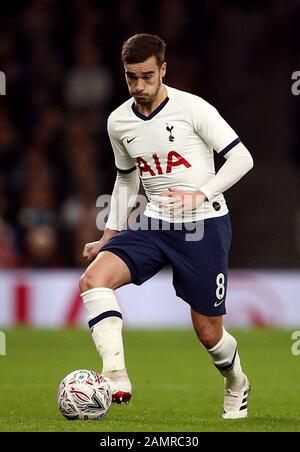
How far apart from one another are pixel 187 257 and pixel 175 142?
655 mm

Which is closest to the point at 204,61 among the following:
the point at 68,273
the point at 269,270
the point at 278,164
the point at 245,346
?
the point at 278,164

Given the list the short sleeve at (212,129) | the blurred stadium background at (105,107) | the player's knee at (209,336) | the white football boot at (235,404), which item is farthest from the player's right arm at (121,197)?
the blurred stadium background at (105,107)

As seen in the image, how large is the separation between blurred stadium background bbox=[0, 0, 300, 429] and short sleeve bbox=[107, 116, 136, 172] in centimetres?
718

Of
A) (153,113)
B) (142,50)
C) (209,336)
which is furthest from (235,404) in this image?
(142,50)

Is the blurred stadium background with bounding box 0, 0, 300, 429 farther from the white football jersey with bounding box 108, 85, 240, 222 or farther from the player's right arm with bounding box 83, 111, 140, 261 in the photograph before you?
the white football jersey with bounding box 108, 85, 240, 222

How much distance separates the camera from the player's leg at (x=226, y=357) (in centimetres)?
644

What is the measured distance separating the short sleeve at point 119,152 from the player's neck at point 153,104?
19cm

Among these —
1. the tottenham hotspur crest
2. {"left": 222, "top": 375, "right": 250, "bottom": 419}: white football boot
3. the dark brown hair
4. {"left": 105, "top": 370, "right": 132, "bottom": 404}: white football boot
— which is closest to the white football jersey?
the tottenham hotspur crest

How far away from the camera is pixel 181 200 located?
5.98 m

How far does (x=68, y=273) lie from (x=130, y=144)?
7444 millimetres

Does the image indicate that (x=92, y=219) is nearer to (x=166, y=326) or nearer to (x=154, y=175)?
(x=166, y=326)

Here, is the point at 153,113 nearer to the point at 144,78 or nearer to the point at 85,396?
the point at 144,78

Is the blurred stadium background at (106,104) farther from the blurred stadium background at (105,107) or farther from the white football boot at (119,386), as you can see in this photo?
the white football boot at (119,386)

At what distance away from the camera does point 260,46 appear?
1652 centimetres
